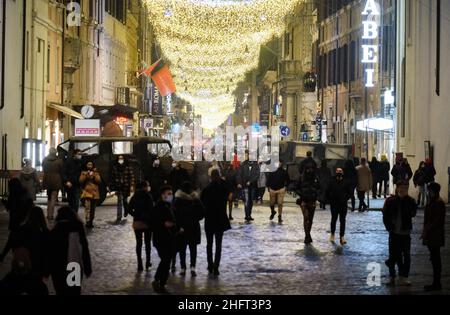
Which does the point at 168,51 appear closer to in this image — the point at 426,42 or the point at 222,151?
the point at 222,151

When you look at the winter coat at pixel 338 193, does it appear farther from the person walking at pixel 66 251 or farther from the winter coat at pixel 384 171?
the winter coat at pixel 384 171

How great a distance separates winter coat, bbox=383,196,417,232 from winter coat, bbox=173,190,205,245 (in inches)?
110

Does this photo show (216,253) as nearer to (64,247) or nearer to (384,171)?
(64,247)

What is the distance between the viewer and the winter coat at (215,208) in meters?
18.1

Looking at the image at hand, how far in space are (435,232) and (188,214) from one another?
3.69 metres

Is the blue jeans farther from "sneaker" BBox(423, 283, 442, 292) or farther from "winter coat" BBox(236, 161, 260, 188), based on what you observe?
"sneaker" BBox(423, 283, 442, 292)

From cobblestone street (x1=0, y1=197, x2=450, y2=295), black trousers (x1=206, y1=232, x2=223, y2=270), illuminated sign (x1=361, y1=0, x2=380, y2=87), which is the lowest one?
cobblestone street (x1=0, y1=197, x2=450, y2=295)

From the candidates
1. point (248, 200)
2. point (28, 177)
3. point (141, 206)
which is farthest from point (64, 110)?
point (141, 206)

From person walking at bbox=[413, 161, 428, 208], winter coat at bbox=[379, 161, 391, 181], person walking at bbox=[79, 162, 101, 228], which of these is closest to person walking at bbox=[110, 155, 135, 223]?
person walking at bbox=[79, 162, 101, 228]

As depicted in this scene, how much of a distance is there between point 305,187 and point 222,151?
4227cm

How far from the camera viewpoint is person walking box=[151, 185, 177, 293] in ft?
51.2

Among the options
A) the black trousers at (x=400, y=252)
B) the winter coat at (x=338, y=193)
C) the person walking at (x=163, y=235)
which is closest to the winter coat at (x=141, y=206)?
the person walking at (x=163, y=235)
